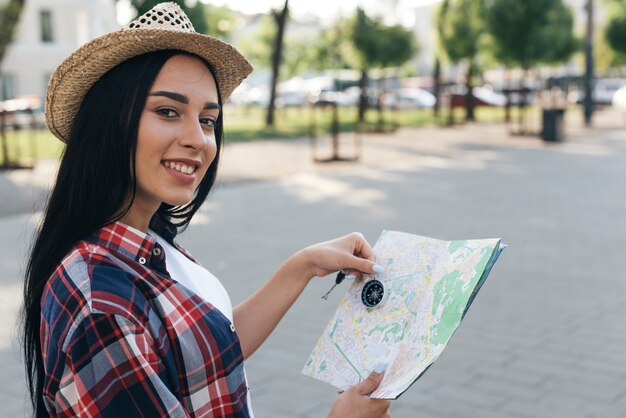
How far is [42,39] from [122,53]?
4739cm

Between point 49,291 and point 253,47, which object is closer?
point 49,291

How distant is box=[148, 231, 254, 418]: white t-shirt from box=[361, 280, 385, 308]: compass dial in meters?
0.30

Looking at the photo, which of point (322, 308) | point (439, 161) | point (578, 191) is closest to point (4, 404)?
point (322, 308)

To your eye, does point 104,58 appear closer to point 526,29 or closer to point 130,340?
point 130,340

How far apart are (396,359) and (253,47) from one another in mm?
60513

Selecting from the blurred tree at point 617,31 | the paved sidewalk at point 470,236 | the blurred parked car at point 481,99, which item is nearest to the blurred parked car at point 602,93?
the blurred parked car at point 481,99

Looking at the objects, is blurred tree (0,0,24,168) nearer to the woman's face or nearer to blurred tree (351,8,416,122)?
the woman's face

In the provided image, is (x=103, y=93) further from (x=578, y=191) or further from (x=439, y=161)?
(x=439, y=161)

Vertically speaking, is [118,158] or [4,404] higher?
[118,158]

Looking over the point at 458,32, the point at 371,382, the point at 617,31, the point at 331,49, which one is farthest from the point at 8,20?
the point at 331,49

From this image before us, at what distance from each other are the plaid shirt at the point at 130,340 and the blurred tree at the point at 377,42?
93.1ft

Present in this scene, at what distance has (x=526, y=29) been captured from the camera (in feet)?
75.4

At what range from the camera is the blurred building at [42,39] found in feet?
146

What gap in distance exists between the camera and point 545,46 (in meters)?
22.6
